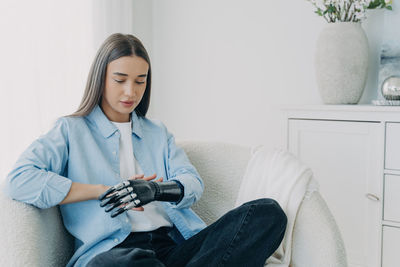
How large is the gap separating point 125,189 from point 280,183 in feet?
1.65

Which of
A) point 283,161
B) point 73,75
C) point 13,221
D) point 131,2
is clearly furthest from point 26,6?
point 283,161

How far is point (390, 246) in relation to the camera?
1688 mm

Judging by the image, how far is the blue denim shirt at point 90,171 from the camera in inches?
44.6

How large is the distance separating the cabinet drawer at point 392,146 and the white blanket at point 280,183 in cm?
46

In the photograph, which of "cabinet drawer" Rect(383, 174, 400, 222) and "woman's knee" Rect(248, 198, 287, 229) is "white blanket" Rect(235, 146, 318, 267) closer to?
"woman's knee" Rect(248, 198, 287, 229)

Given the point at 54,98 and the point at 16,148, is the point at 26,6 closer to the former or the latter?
the point at 54,98

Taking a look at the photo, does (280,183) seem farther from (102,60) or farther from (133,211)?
(102,60)

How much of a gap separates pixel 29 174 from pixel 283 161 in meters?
0.77

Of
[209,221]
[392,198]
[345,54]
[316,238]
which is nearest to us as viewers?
[316,238]

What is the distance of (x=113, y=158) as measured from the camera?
52.5 inches

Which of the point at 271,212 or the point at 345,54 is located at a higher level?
the point at 345,54

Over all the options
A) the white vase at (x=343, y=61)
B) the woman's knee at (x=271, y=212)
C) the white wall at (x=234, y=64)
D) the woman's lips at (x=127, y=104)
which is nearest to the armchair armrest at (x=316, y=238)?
the woman's knee at (x=271, y=212)

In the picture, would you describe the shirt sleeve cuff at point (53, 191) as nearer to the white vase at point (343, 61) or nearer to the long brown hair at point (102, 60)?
the long brown hair at point (102, 60)

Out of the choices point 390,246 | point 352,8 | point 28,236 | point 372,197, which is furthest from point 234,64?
point 28,236
